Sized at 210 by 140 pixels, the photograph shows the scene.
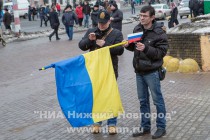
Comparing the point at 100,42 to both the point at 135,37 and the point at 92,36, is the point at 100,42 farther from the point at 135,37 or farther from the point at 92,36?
the point at 135,37

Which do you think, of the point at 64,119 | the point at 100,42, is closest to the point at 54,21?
the point at 64,119

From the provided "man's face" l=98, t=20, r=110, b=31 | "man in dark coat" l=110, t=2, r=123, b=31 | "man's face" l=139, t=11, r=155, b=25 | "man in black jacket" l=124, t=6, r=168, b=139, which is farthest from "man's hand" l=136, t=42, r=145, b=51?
"man in dark coat" l=110, t=2, r=123, b=31

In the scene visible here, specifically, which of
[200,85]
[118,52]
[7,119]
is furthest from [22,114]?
[200,85]

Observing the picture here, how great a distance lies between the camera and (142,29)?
5996 mm

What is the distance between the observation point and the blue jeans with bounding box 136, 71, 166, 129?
5.96 metres

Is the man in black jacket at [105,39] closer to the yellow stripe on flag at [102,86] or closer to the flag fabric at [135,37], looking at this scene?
the yellow stripe on flag at [102,86]

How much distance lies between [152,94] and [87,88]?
0.92 meters

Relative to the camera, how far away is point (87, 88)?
6.04 m

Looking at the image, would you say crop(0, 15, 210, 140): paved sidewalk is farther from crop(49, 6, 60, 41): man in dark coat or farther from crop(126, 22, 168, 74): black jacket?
crop(49, 6, 60, 41): man in dark coat

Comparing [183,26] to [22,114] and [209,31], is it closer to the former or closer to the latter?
[209,31]

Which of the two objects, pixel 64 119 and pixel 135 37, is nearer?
pixel 135 37

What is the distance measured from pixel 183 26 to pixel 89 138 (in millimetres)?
6841

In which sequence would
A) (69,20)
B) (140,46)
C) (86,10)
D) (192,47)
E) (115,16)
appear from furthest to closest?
1. (86,10)
2. (69,20)
3. (115,16)
4. (192,47)
5. (140,46)

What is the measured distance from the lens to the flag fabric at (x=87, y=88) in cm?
596
